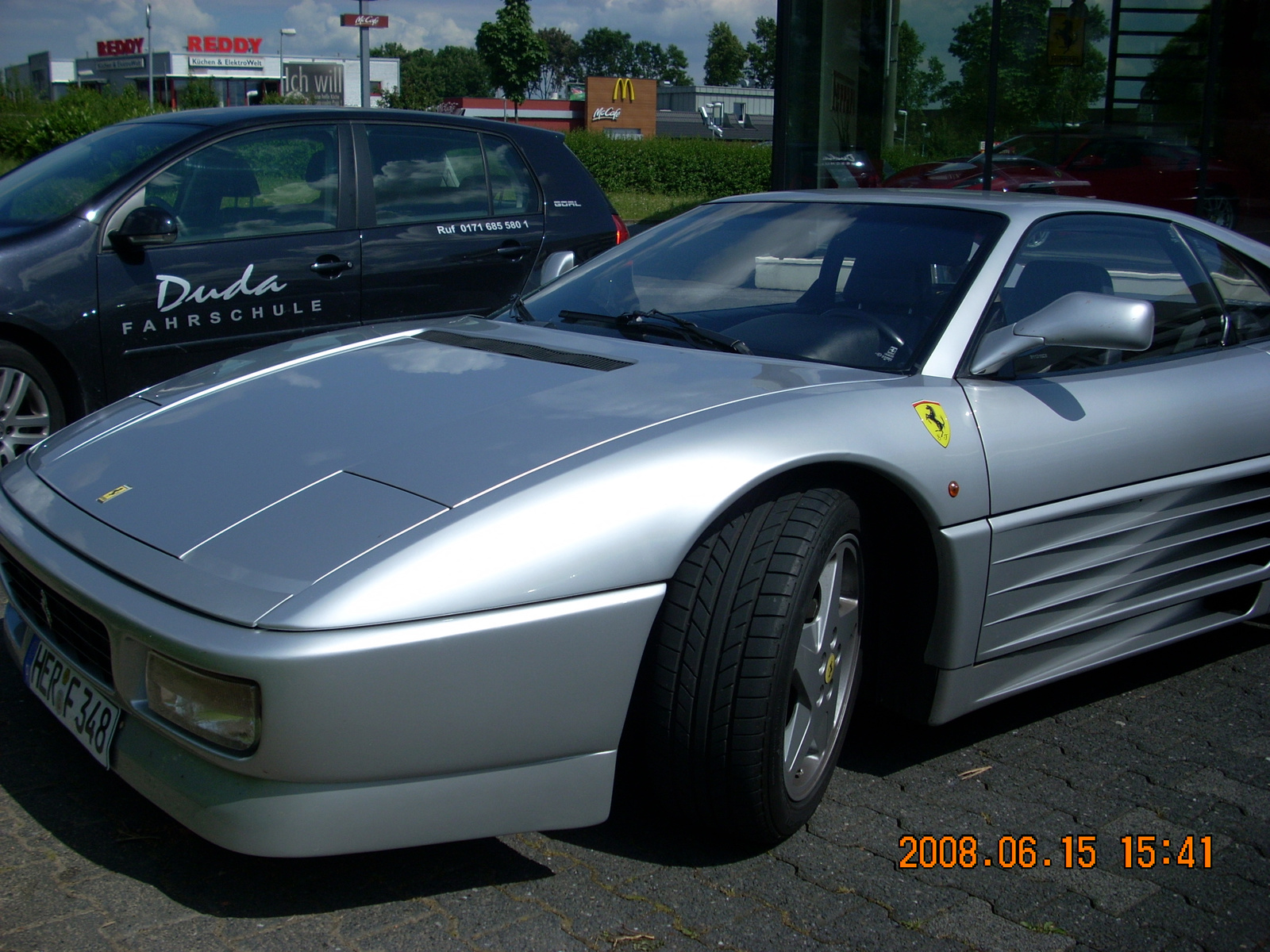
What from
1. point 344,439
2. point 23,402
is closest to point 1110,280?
point 344,439

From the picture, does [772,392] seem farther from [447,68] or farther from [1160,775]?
[447,68]

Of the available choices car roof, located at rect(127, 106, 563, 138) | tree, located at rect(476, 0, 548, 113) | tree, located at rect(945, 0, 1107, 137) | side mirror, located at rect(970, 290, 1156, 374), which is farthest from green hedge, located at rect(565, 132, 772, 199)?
side mirror, located at rect(970, 290, 1156, 374)

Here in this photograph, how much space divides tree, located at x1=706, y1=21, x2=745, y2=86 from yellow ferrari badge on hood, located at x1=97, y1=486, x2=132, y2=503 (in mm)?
123560

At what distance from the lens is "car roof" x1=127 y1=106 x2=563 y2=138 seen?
5.19 m

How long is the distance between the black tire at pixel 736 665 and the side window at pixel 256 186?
3.57m

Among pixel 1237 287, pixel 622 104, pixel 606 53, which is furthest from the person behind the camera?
pixel 606 53

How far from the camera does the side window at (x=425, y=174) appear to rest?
18.0ft

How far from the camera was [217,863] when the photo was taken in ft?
7.14

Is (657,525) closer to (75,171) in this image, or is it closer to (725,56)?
(75,171)

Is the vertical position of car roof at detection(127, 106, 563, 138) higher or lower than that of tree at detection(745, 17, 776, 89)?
lower

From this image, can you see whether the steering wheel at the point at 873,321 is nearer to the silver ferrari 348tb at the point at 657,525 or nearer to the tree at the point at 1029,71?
the silver ferrari 348tb at the point at 657,525

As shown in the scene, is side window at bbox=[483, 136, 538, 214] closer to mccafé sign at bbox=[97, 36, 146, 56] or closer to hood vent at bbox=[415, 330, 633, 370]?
hood vent at bbox=[415, 330, 633, 370]

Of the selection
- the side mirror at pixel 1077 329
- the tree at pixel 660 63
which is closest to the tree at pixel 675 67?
the tree at pixel 660 63
